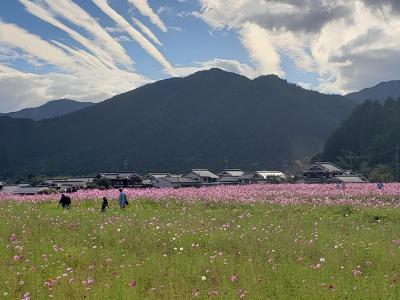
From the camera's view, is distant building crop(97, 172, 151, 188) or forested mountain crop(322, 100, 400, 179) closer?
distant building crop(97, 172, 151, 188)

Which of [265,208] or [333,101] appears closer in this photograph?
[265,208]

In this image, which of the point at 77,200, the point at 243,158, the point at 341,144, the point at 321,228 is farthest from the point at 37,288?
the point at 243,158

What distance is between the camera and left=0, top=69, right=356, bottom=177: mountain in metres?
152

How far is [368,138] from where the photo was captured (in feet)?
325

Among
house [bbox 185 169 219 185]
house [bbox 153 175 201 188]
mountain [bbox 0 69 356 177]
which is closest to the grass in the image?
house [bbox 153 175 201 188]

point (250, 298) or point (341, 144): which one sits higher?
point (341, 144)

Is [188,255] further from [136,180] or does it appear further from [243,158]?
[243,158]

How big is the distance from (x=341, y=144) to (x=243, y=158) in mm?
53430

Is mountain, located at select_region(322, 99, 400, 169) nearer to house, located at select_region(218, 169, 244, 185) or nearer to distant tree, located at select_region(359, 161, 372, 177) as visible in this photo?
distant tree, located at select_region(359, 161, 372, 177)

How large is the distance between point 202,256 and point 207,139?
15969cm

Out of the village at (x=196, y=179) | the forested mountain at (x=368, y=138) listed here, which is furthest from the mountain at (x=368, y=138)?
the village at (x=196, y=179)

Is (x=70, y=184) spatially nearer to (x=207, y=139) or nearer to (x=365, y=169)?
(x=365, y=169)

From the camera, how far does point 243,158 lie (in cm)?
15162

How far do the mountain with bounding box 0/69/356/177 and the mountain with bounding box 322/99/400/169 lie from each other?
A: 36.6 meters
